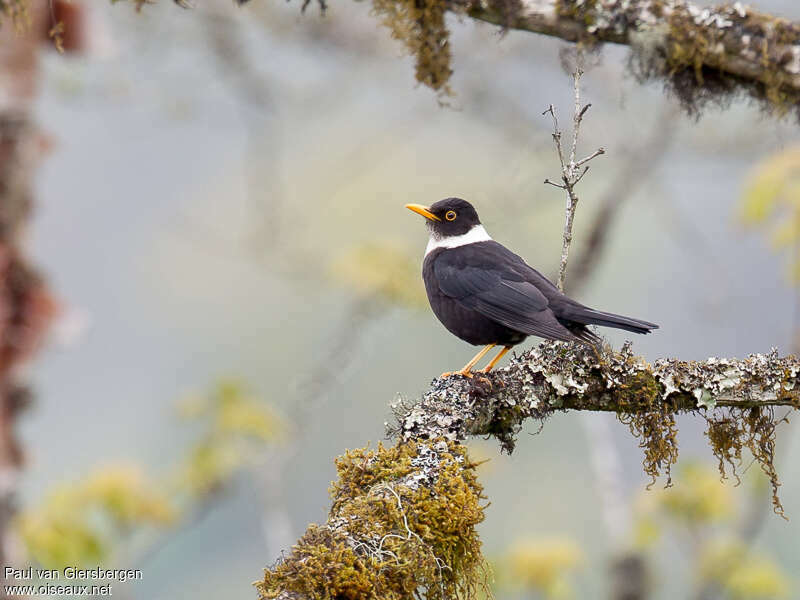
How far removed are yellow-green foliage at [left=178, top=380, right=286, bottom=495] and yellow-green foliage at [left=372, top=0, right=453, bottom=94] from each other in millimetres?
5343

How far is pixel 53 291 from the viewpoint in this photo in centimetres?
626

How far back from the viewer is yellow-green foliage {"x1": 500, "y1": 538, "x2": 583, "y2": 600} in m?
9.12

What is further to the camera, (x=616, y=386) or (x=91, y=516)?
(x=91, y=516)

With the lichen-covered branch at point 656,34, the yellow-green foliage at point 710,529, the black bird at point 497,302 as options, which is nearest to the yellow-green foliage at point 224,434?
the yellow-green foliage at point 710,529

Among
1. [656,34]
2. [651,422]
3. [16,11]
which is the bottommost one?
[651,422]

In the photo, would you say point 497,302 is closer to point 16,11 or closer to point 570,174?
point 570,174

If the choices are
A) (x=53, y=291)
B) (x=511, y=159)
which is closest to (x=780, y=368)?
(x=53, y=291)

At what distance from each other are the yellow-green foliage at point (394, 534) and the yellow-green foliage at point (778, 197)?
14.4ft

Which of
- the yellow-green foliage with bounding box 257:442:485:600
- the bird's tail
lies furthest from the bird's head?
the yellow-green foliage with bounding box 257:442:485:600

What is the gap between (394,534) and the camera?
2811 millimetres

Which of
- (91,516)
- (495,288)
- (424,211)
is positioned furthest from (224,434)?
(495,288)

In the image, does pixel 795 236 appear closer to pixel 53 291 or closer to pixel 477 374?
pixel 477 374

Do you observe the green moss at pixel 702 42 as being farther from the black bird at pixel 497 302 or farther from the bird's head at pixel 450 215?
the bird's head at pixel 450 215

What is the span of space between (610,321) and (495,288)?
28.0 inches
